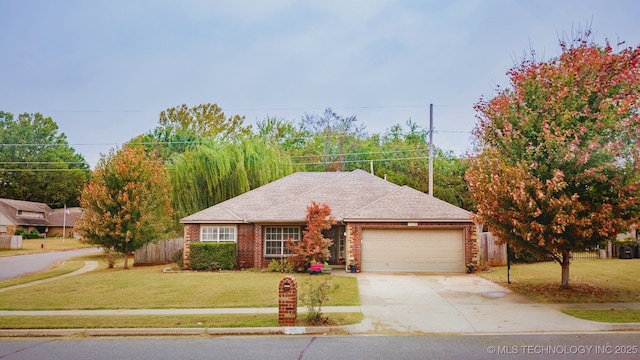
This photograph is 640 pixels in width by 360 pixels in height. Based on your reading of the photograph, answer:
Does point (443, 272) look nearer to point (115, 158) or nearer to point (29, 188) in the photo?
point (115, 158)

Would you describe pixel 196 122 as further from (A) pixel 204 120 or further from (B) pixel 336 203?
(B) pixel 336 203

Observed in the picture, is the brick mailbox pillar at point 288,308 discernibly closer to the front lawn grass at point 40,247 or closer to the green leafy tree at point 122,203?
the green leafy tree at point 122,203

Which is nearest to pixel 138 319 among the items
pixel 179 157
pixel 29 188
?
Answer: pixel 179 157

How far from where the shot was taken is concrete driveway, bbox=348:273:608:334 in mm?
11555

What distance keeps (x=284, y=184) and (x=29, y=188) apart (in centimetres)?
→ 6293

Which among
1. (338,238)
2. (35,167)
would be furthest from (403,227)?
(35,167)

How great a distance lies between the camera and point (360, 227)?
23328 mm

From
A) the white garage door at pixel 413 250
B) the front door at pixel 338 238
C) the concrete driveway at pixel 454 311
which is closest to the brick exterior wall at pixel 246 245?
the front door at pixel 338 238

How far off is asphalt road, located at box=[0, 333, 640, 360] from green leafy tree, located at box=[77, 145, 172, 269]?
48.6 ft

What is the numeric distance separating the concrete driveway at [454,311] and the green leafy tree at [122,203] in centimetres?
1287

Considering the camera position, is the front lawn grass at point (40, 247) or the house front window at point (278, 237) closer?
the house front window at point (278, 237)

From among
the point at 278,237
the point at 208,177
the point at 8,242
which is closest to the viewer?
the point at 278,237

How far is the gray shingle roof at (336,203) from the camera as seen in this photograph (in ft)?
77.1

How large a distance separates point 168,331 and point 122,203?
1567 cm
